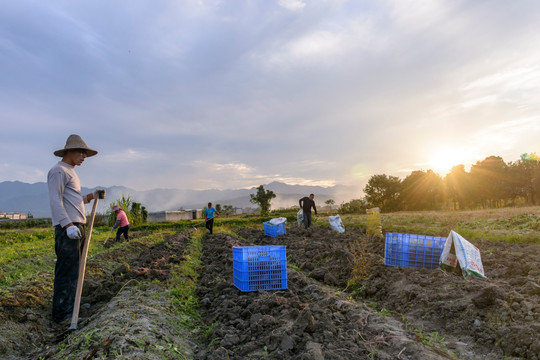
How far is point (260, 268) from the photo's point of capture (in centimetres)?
574

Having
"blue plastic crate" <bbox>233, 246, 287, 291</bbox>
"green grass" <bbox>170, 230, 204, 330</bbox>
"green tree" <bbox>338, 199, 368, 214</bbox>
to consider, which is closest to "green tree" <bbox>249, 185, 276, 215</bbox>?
"green tree" <bbox>338, 199, 368, 214</bbox>

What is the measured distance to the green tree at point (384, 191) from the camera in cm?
5172

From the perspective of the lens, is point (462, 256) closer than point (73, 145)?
No

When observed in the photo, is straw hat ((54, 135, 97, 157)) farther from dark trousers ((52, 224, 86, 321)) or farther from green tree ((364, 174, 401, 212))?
green tree ((364, 174, 401, 212))

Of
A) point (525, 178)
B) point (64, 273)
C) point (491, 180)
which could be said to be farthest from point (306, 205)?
point (525, 178)

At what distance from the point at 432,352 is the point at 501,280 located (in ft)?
A: 9.78

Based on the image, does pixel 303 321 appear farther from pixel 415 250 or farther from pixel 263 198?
pixel 263 198

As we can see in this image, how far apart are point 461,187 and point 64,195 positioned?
57.5m

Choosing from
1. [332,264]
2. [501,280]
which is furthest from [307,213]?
[501,280]

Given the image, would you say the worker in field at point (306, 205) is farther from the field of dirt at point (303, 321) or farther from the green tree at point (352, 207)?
the green tree at point (352, 207)

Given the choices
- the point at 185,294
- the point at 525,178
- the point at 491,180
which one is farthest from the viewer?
the point at 491,180

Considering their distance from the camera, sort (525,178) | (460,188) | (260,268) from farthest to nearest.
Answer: (460,188)
(525,178)
(260,268)

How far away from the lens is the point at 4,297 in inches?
196

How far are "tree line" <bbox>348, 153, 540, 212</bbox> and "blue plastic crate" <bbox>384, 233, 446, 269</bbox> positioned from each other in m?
44.4
